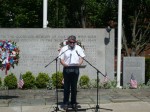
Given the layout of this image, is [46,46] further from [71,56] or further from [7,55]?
[71,56]

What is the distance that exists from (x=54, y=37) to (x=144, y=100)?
471cm

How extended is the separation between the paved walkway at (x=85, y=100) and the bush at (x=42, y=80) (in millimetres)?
692

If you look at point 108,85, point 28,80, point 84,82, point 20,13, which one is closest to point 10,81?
point 28,80

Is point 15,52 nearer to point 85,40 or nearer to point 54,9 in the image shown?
point 85,40

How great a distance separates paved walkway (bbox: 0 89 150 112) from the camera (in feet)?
36.2

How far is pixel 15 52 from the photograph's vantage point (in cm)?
1221

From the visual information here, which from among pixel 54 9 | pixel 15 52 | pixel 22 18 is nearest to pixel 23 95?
pixel 15 52

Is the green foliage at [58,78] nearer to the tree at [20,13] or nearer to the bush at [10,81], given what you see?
the bush at [10,81]

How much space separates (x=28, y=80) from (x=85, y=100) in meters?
3.42

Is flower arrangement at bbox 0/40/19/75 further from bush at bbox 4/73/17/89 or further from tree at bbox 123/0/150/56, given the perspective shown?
tree at bbox 123/0/150/56

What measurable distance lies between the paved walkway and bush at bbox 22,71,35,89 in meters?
0.63

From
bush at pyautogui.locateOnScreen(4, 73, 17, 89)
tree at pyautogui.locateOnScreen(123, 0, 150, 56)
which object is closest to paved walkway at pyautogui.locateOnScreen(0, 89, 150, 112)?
bush at pyautogui.locateOnScreen(4, 73, 17, 89)

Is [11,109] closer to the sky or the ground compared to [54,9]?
closer to the ground

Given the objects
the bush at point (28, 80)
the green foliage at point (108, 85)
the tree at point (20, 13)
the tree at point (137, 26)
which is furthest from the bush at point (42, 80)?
the tree at point (137, 26)
